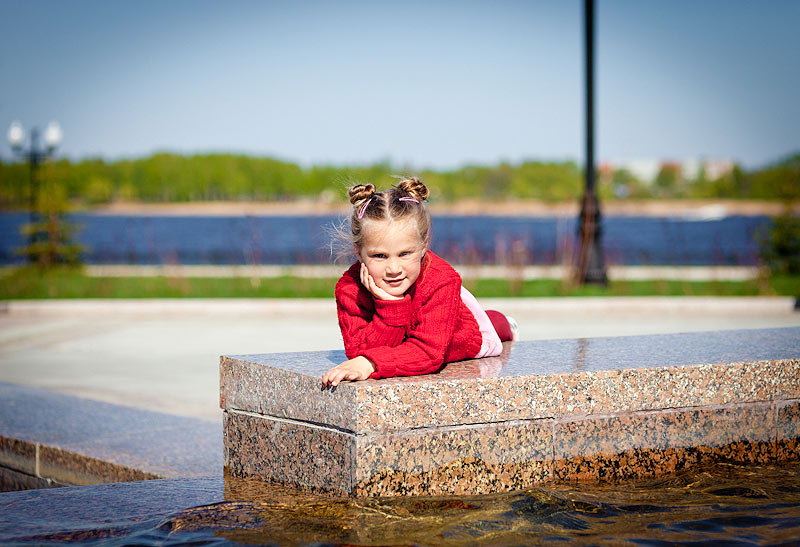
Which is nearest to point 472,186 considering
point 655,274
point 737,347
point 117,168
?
point 117,168

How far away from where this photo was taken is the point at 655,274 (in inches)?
725

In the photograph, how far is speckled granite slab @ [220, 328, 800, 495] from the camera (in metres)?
3.54

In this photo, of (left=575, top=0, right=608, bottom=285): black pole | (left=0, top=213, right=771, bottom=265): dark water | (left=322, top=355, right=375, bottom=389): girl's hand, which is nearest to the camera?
(left=322, top=355, right=375, bottom=389): girl's hand

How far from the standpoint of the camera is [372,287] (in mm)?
3900

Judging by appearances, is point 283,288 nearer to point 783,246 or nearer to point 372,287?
point 783,246

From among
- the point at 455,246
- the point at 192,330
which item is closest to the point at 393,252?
the point at 192,330

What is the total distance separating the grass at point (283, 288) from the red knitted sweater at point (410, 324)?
10.6 metres

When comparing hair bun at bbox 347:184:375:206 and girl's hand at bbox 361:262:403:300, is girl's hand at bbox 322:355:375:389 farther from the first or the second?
hair bun at bbox 347:184:375:206

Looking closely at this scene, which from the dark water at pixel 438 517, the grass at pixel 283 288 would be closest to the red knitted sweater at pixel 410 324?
the dark water at pixel 438 517

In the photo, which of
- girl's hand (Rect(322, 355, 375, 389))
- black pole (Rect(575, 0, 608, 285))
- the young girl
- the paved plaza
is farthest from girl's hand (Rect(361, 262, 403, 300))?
black pole (Rect(575, 0, 608, 285))

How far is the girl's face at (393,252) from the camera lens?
3.82 m

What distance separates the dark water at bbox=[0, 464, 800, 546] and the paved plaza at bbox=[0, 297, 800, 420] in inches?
110

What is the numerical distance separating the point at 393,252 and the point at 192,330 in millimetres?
8546

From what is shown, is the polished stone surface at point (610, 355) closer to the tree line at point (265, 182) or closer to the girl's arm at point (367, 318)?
the girl's arm at point (367, 318)
